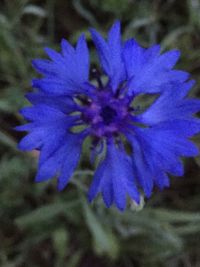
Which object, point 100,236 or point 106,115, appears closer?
point 106,115

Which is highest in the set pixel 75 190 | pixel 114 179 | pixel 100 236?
pixel 114 179

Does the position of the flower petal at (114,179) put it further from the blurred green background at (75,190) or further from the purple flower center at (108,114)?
the blurred green background at (75,190)

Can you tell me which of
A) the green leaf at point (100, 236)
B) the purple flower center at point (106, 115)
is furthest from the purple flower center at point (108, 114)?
the green leaf at point (100, 236)

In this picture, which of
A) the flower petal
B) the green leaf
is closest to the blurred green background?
the green leaf

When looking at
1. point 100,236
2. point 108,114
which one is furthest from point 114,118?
point 100,236

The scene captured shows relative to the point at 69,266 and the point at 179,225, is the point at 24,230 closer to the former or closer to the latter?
the point at 69,266

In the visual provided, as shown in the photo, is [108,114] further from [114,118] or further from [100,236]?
[100,236]

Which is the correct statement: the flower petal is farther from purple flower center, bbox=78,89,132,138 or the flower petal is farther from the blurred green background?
the blurred green background
